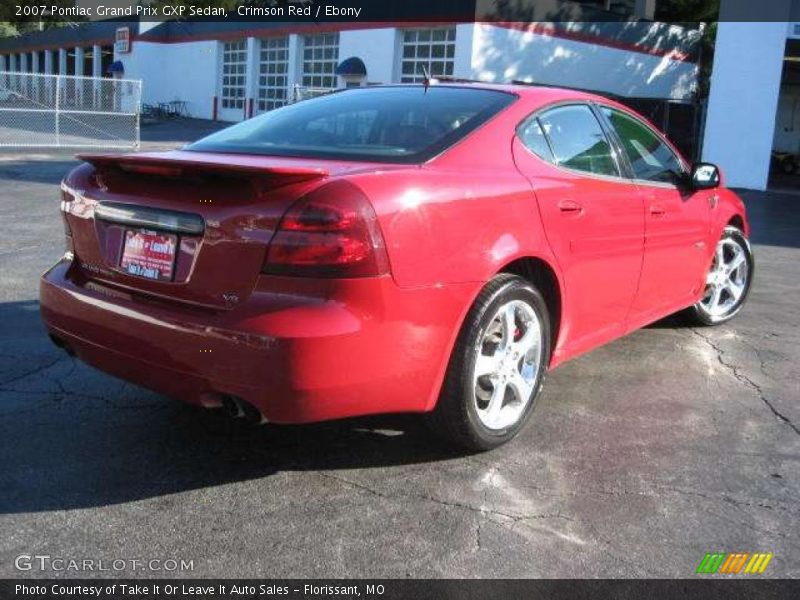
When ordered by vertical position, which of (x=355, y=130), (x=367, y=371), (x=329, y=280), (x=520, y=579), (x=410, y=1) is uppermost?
(x=410, y=1)

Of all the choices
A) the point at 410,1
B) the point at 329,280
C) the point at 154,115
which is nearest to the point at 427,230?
the point at 329,280

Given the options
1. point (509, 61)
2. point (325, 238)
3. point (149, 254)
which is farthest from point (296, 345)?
point (509, 61)

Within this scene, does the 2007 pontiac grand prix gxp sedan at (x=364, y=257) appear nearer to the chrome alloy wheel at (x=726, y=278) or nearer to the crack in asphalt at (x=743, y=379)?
the crack in asphalt at (x=743, y=379)

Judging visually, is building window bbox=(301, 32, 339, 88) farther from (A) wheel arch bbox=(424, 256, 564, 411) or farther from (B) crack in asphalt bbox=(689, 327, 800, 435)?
(A) wheel arch bbox=(424, 256, 564, 411)

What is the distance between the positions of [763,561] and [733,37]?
19.1m

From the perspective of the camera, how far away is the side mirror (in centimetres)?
495

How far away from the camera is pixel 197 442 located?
141 inches

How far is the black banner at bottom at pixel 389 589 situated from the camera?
8.20 ft

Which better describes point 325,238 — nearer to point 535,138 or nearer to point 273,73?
point 535,138

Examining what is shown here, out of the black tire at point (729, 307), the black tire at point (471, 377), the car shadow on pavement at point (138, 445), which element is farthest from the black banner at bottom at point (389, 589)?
the black tire at point (729, 307)

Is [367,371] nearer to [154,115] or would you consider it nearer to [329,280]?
[329,280]

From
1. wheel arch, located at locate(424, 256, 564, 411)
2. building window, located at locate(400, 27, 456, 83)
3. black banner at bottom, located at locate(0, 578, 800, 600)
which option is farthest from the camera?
building window, located at locate(400, 27, 456, 83)

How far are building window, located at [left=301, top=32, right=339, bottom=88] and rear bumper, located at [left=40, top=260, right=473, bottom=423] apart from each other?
3073 cm

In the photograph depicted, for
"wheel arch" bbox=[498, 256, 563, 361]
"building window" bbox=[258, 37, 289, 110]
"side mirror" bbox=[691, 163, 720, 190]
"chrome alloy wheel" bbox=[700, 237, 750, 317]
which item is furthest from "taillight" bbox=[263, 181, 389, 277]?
"building window" bbox=[258, 37, 289, 110]
